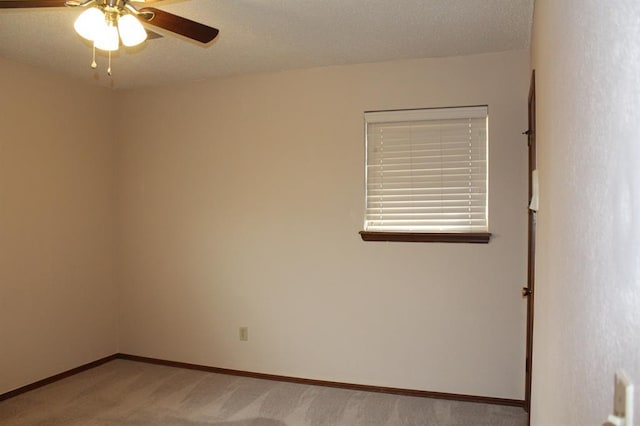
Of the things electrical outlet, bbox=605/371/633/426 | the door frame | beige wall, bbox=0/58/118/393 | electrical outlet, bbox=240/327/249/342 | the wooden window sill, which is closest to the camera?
electrical outlet, bbox=605/371/633/426

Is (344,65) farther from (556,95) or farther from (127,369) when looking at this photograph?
(127,369)

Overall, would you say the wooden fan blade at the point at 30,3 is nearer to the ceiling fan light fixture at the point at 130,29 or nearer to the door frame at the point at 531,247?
the ceiling fan light fixture at the point at 130,29

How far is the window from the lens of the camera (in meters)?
3.36

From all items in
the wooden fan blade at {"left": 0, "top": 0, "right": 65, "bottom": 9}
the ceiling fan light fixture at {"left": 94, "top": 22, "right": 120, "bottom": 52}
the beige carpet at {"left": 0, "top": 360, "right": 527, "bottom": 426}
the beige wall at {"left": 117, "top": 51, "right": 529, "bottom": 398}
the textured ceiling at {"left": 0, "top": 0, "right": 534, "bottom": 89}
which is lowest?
the beige carpet at {"left": 0, "top": 360, "right": 527, "bottom": 426}

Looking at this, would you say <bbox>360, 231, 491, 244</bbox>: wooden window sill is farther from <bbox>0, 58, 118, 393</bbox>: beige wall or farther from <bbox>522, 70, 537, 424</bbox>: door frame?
<bbox>0, 58, 118, 393</bbox>: beige wall

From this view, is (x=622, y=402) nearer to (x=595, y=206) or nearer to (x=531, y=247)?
(x=595, y=206)

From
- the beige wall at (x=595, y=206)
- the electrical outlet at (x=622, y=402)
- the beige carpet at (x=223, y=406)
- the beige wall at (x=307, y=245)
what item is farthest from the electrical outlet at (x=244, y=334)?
the electrical outlet at (x=622, y=402)

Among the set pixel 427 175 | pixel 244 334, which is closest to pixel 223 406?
pixel 244 334

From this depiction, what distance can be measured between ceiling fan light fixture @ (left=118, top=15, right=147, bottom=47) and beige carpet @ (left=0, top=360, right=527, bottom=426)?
227 centimetres

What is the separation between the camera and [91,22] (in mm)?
1852

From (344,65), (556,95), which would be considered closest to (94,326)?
(344,65)

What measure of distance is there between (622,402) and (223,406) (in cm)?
308

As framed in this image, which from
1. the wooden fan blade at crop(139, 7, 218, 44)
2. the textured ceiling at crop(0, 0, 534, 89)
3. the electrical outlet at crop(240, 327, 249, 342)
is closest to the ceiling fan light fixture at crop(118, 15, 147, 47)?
the wooden fan blade at crop(139, 7, 218, 44)

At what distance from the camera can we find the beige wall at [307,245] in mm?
3320
